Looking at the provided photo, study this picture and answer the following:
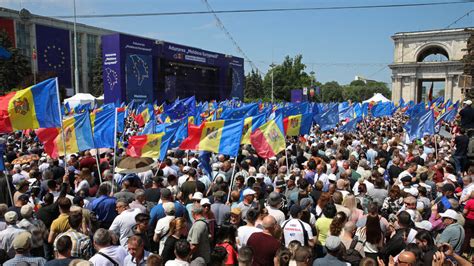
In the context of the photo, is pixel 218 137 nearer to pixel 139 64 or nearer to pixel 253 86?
pixel 139 64

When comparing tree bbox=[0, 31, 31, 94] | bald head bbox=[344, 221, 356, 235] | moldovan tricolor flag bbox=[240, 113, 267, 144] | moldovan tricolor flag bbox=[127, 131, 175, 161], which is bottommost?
bald head bbox=[344, 221, 356, 235]

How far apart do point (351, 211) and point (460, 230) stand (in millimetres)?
1454

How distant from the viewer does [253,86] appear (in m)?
82.6

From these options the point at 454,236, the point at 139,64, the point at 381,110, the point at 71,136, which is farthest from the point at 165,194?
the point at 139,64

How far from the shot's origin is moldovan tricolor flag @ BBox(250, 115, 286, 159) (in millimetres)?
9578

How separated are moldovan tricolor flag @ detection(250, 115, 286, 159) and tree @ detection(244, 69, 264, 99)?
71764 mm

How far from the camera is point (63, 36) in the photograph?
215ft

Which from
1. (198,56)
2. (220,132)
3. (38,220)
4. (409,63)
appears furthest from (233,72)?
(38,220)

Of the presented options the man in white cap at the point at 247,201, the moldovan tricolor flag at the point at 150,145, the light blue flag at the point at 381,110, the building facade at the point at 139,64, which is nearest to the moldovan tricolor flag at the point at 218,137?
the moldovan tricolor flag at the point at 150,145

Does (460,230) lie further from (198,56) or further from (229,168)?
(198,56)

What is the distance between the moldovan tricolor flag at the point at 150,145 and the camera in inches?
372

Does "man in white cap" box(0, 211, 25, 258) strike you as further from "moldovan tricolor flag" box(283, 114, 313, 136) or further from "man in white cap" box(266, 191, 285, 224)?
"moldovan tricolor flag" box(283, 114, 313, 136)

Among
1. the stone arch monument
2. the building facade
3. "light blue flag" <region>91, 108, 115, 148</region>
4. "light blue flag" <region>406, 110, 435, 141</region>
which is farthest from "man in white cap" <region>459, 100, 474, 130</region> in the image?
the stone arch monument

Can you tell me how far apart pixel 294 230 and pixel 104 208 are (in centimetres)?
291
